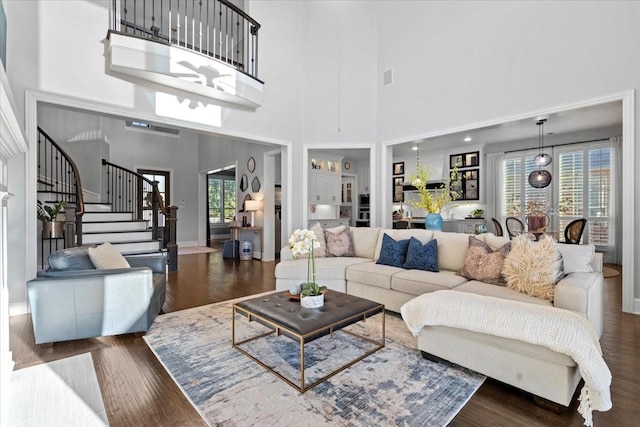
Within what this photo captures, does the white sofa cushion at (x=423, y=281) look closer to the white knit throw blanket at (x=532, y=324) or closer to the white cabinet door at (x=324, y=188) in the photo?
the white knit throw blanket at (x=532, y=324)

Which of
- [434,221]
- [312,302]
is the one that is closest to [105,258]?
[312,302]

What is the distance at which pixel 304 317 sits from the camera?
2148 mm

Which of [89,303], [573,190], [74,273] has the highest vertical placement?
[573,190]

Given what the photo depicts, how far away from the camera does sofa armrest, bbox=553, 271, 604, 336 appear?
7.20ft

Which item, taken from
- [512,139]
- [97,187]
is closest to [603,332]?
[512,139]

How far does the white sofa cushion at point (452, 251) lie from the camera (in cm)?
345

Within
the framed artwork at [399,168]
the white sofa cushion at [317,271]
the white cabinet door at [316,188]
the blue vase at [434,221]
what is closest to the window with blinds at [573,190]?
the framed artwork at [399,168]

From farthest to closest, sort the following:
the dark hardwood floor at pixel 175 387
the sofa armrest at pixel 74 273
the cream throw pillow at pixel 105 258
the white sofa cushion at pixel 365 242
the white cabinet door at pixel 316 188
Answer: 1. the white cabinet door at pixel 316 188
2. the white sofa cushion at pixel 365 242
3. the cream throw pillow at pixel 105 258
4. the sofa armrest at pixel 74 273
5. the dark hardwood floor at pixel 175 387

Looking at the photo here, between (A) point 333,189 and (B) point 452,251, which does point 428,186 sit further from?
(B) point 452,251

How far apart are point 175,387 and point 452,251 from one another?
300cm

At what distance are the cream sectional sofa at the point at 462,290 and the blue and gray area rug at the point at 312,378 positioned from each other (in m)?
0.23

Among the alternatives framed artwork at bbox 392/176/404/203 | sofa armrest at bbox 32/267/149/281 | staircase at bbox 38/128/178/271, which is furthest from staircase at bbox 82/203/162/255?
framed artwork at bbox 392/176/404/203

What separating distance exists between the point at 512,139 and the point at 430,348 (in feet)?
23.7

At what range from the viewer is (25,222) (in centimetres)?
354
